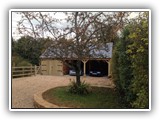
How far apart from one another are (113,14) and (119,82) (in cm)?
126

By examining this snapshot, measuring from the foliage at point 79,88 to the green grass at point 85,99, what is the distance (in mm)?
58

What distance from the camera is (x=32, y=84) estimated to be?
5.14m

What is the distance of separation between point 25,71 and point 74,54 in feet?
2.71

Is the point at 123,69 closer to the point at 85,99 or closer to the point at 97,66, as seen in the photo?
the point at 97,66

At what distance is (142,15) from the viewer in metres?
4.95

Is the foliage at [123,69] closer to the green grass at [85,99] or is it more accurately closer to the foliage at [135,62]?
the foliage at [135,62]

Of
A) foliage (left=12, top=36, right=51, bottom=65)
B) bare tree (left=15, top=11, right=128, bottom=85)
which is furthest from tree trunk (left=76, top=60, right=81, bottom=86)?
foliage (left=12, top=36, right=51, bottom=65)

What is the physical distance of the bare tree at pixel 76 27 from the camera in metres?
5.02

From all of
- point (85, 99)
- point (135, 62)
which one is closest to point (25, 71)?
point (85, 99)
